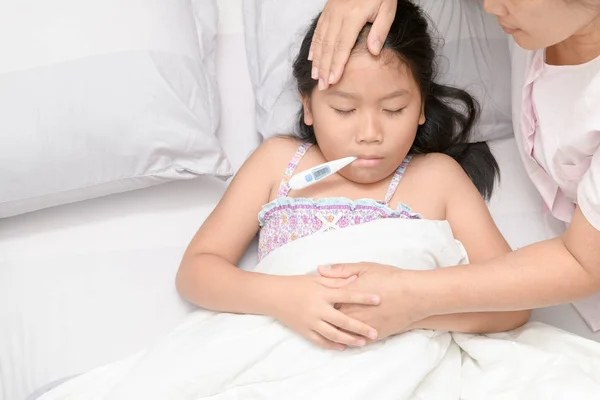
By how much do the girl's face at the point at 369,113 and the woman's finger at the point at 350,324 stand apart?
290mm

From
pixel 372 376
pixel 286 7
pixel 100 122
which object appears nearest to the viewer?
pixel 372 376

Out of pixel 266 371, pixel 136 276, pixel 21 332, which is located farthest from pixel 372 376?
pixel 21 332

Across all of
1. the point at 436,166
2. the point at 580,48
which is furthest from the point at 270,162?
the point at 580,48

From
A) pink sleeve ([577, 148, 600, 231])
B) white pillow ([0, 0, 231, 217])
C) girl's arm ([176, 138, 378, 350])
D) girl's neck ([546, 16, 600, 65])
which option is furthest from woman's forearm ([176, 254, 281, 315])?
girl's neck ([546, 16, 600, 65])

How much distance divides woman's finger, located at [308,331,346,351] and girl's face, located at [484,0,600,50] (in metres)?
0.52

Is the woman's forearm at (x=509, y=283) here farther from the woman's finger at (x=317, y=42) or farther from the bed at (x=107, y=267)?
the woman's finger at (x=317, y=42)

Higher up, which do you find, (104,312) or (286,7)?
(286,7)

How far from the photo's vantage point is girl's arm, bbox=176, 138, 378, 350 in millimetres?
1152

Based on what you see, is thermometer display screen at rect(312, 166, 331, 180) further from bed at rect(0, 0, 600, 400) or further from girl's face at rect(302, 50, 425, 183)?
bed at rect(0, 0, 600, 400)

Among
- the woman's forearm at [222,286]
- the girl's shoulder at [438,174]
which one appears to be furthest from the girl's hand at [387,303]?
the girl's shoulder at [438,174]

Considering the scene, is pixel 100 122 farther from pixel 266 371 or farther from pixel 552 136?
pixel 552 136

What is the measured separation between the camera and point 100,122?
135 centimetres

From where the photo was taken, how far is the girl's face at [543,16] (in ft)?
3.24

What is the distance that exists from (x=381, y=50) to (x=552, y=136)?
312mm
